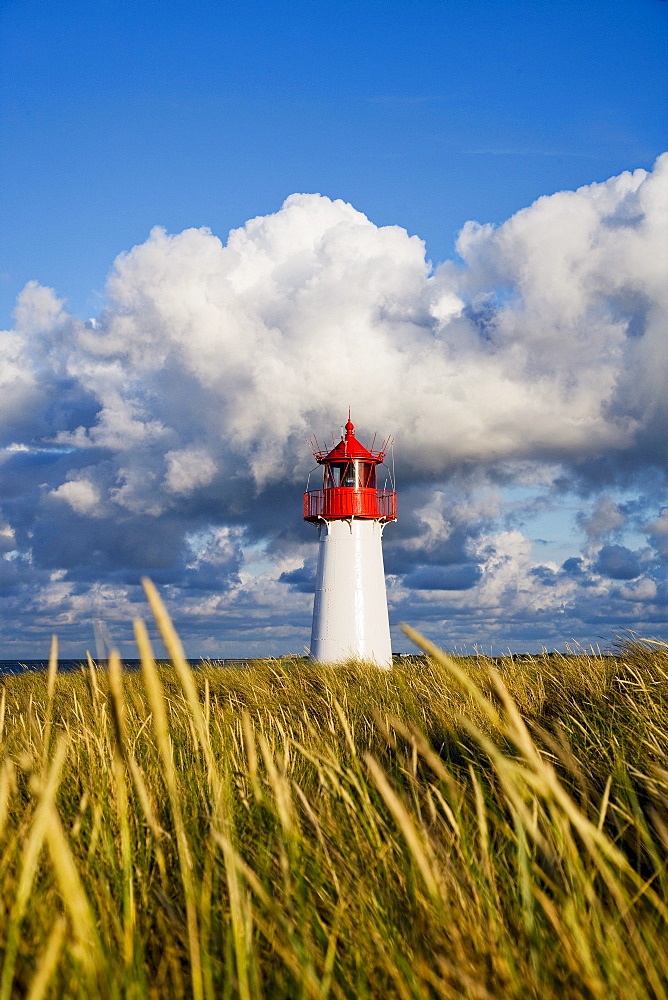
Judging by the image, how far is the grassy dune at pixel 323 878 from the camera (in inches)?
53.7

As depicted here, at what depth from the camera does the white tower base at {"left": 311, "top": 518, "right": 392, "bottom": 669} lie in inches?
676

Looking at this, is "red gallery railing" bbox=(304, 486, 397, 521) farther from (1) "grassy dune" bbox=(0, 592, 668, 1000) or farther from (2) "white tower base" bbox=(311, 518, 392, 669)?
(1) "grassy dune" bbox=(0, 592, 668, 1000)

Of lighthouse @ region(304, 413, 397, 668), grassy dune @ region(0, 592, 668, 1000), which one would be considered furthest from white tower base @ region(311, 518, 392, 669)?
grassy dune @ region(0, 592, 668, 1000)

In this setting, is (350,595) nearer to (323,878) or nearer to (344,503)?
(344,503)

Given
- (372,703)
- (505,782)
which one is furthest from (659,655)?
(505,782)

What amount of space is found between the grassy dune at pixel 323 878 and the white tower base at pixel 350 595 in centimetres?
1309

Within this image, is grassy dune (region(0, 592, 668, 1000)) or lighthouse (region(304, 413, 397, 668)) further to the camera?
lighthouse (region(304, 413, 397, 668))

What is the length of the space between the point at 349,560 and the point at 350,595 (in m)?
0.80

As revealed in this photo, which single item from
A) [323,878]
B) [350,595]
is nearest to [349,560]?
[350,595]

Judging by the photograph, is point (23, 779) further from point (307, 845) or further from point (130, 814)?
point (307, 845)

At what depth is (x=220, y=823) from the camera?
7.69 ft

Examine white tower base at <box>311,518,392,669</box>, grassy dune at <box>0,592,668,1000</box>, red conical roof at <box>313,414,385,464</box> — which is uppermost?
red conical roof at <box>313,414,385,464</box>

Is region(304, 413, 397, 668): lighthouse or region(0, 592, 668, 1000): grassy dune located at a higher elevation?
region(304, 413, 397, 668): lighthouse

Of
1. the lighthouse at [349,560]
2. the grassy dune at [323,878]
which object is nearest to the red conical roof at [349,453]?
the lighthouse at [349,560]
